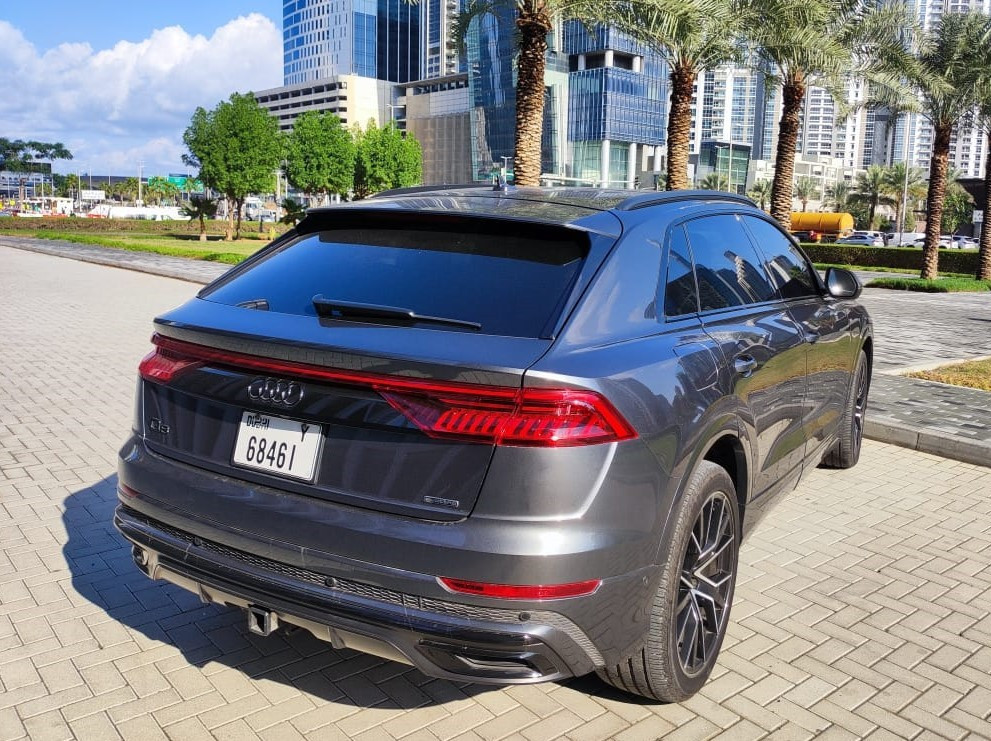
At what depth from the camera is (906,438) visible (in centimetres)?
702

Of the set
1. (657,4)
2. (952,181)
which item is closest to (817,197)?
(952,181)

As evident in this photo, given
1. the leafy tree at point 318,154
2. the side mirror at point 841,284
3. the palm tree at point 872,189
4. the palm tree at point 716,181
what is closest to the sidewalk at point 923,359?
the side mirror at point 841,284

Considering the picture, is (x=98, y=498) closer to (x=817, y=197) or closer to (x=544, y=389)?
(x=544, y=389)

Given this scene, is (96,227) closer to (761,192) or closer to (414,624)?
(414,624)

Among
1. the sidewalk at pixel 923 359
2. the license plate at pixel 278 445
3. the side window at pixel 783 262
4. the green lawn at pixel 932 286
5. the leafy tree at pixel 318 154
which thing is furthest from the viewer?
the leafy tree at pixel 318 154

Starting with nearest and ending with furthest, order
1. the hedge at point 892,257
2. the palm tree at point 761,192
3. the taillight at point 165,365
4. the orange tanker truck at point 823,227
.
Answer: the taillight at point 165,365, the hedge at point 892,257, the orange tanker truck at point 823,227, the palm tree at point 761,192

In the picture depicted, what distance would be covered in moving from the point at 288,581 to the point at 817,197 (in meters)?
154

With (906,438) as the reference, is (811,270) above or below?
above

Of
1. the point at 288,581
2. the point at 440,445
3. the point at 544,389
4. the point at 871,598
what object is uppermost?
the point at 544,389

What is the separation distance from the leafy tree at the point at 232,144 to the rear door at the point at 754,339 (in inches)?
2109

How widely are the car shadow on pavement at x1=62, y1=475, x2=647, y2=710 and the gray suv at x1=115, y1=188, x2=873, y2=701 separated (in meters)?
0.56

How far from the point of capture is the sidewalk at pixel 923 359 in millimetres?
6953

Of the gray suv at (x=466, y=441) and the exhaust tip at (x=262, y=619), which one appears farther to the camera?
the exhaust tip at (x=262, y=619)

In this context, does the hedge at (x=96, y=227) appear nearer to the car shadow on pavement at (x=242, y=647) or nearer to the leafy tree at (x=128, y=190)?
the car shadow on pavement at (x=242, y=647)
